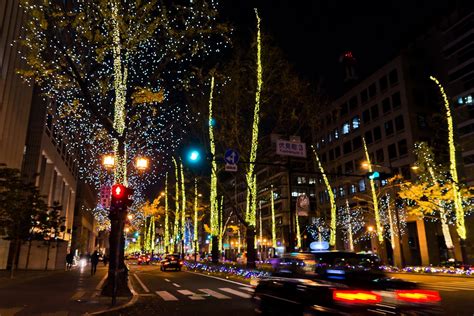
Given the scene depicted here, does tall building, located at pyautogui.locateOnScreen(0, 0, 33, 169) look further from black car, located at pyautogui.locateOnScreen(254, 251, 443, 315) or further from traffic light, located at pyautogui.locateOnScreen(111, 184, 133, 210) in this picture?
black car, located at pyautogui.locateOnScreen(254, 251, 443, 315)

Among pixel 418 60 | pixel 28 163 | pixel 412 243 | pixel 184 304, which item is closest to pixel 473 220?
pixel 412 243

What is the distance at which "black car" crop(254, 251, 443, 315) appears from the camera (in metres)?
6.45

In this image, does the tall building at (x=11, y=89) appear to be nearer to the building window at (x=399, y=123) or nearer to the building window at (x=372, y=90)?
the building window at (x=399, y=123)

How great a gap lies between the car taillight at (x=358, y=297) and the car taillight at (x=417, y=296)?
442mm

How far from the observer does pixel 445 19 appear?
50688mm

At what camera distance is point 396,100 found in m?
51.4

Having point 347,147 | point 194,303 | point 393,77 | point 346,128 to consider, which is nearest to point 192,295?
point 194,303

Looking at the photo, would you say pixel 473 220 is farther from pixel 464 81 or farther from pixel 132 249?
pixel 132 249

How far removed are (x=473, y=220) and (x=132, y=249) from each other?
139 metres

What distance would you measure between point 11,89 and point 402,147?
44157mm

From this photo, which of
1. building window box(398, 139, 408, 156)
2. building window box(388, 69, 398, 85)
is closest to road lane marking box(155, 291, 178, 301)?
building window box(398, 139, 408, 156)

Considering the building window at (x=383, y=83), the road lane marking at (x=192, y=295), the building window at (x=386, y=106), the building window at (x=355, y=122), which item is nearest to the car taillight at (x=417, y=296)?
the road lane marking at (x=192, y=295)

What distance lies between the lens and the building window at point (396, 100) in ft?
167

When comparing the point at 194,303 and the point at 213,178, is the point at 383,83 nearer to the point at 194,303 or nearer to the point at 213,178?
the point at 213,178
